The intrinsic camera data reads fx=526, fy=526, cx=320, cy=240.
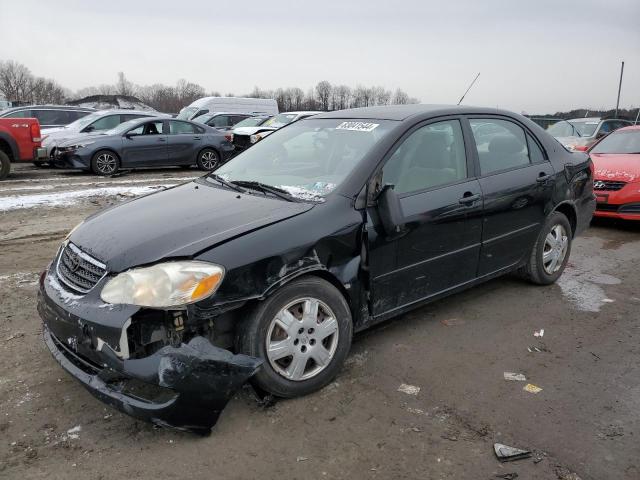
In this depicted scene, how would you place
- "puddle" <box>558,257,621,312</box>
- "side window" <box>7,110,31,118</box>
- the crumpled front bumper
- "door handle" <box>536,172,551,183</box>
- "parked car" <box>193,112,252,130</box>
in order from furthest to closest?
1. "parked car" <box>193,112,252,130</box>
2. "side window" <box>7,110,31,118</box>
3. "puddle" <box>558,257,621,312</box>
4. "door handle" <box>536,172,551,183</box>
5. the crumpled front bumper

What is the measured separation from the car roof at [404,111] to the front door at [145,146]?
368 inches

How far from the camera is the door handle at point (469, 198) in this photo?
3851mm

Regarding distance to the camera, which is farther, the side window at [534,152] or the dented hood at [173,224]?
the side window at [534,152]

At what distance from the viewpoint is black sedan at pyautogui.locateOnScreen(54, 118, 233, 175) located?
1211 centimetres

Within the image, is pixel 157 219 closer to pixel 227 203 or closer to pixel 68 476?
pixel 227 203

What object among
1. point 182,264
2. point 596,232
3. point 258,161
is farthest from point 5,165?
point 596,232

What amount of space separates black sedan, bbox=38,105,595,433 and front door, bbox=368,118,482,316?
1 centimetres

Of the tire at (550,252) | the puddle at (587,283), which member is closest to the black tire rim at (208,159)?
the puddle at (587,283)

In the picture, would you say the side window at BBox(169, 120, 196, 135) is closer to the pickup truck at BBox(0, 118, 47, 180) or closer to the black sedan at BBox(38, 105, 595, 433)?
the pickup truck at BBox(0, 118, 47, 180)

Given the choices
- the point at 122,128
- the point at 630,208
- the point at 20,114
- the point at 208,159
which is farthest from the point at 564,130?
the point at 20,114

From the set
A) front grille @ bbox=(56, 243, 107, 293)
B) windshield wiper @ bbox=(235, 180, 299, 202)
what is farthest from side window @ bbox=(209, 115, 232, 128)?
front grille @ bbox=(56, 243, 107, 293)

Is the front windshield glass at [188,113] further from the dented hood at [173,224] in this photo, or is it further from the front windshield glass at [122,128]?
the dented hood at [173,224]

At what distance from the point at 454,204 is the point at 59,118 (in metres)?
14.7

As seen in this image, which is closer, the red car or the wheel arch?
the wheel arch
